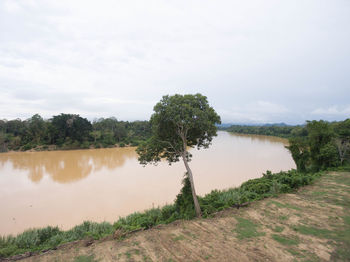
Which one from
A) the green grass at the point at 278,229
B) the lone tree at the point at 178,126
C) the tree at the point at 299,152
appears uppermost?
the lone tree at the point at 178,126

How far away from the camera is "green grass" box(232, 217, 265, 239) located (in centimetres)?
417

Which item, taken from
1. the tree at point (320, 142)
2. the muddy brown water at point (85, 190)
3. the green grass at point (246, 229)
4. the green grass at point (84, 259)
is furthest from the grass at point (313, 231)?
the tree at point (320, 142)

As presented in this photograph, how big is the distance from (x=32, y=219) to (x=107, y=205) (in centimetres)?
351

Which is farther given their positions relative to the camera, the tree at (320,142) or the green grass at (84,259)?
the tree at (320,142)

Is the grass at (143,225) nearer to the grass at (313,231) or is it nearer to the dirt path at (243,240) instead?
the dirt path at (243,240)

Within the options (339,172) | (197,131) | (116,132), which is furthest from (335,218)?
(116,132)

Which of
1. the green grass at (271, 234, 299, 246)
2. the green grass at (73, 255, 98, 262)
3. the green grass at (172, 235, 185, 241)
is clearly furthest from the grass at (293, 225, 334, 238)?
the green grass at (73, 255, 98, 262)

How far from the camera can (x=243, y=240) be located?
13.0 ft

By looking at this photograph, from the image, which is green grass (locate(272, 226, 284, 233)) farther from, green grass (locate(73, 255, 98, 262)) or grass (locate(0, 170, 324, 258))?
green grass (locate(73, 255, 98, 262))

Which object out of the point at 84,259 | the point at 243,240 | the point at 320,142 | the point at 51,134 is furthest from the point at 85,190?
the point at 51,134

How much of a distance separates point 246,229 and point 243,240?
22.6 inches

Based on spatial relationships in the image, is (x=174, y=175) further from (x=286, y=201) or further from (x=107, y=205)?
(x=286, y=201)

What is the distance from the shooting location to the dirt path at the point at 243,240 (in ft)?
11.2

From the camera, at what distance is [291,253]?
3.39 metres
